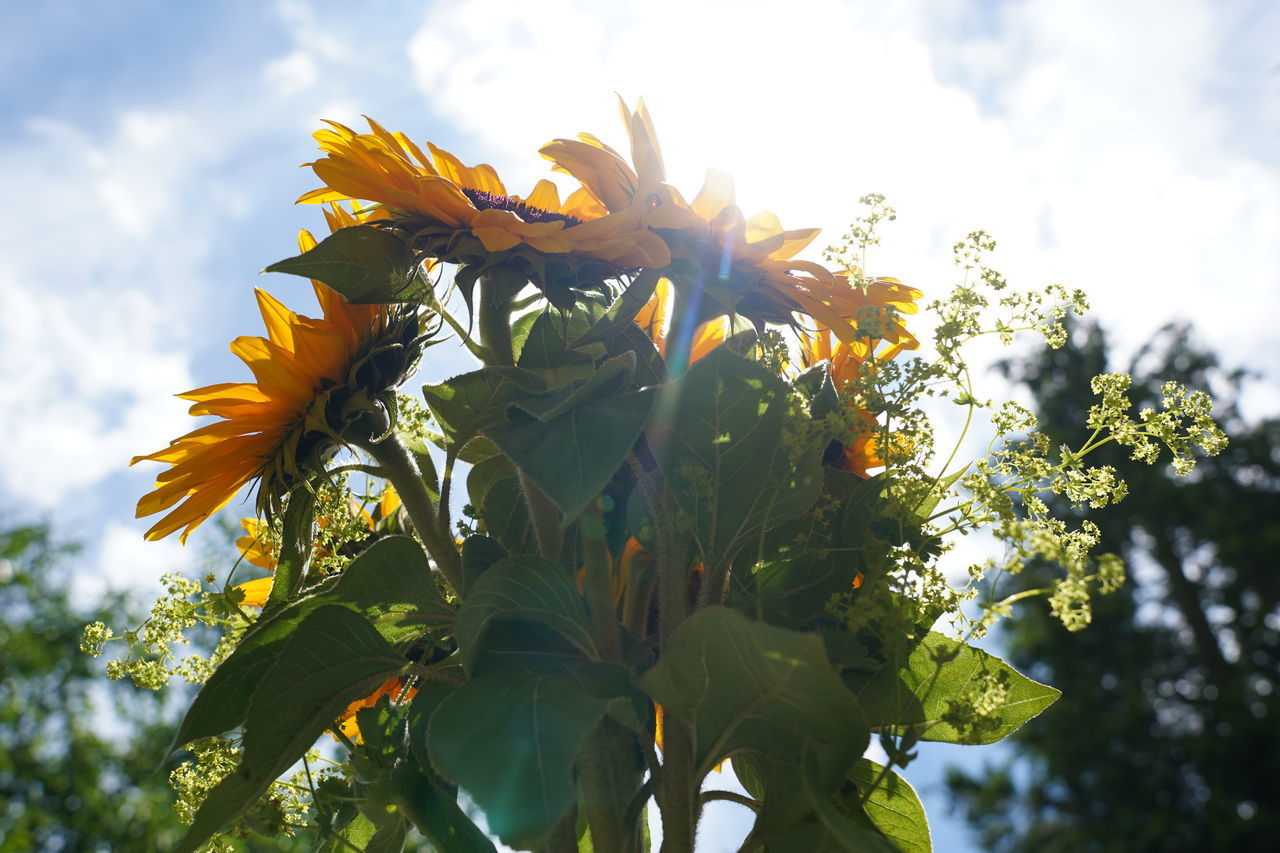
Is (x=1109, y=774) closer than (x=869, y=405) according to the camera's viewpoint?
No

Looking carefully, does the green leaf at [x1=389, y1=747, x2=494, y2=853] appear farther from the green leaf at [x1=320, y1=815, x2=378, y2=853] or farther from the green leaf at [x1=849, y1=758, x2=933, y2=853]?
the green leaf at [x1=849, y1=758, x2=933, y2=853]

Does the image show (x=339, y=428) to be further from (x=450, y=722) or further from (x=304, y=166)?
(x=450, y=722)

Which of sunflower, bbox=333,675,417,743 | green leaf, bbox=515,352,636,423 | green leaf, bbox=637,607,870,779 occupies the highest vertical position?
sunflower, bbox=333,675,417,743

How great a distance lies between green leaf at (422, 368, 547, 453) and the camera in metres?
0.63

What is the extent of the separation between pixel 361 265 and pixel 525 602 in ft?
0.76

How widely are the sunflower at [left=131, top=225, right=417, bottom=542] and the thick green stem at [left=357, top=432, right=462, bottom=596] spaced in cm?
3

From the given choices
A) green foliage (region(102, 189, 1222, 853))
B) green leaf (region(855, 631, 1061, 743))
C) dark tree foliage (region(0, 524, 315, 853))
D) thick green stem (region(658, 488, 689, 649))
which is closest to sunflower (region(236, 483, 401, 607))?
green foliage (region(102, 189, 1222, 853))

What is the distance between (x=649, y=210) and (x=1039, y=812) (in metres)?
9.69

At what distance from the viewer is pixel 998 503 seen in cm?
56

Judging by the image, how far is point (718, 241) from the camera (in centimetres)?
68

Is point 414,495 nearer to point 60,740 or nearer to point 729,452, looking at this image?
point 729,452

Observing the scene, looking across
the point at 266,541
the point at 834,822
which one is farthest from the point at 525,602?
the point at 266,541

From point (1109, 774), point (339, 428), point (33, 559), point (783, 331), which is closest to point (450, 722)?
point (339, 428)

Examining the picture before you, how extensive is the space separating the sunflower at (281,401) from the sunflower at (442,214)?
0.23 ft
